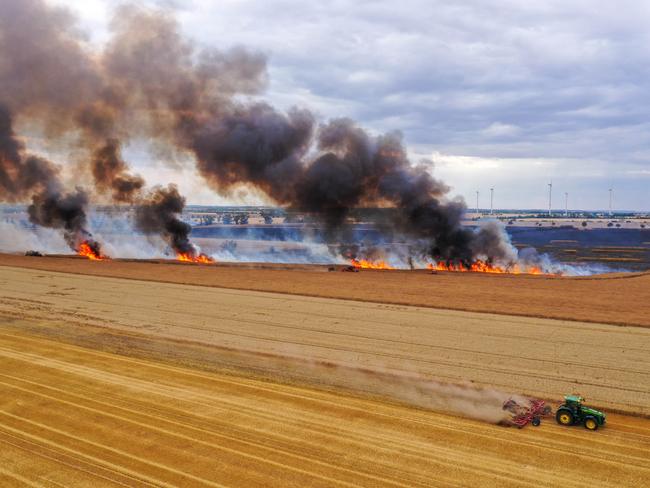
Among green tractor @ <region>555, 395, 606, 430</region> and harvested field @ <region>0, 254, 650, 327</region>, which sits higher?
harvested field @ <region>0, 254, 650, 327</region>

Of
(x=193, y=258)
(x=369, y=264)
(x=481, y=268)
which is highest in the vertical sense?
(x=481, y=268)

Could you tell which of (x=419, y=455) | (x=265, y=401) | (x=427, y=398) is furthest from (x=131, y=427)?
(x=427, y=398)

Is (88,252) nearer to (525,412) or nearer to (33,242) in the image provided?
(33,242)

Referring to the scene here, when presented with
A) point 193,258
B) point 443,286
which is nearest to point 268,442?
point 443,286

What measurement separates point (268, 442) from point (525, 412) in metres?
7.78

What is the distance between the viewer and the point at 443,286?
143 feet

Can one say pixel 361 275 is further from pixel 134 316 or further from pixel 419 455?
pixel 419 455

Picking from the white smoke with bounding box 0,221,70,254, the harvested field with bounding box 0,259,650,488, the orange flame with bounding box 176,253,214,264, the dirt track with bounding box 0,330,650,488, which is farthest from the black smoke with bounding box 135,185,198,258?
the dirt track with bounding box 0,330,650,488

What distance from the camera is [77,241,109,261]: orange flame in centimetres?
7136

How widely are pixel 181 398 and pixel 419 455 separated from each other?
329 inches

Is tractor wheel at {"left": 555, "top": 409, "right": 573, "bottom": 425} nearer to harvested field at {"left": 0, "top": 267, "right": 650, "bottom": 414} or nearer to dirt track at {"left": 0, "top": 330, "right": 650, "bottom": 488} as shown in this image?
dirt track at {"left": 0, "top": 330, "right": 650, "bottom": 488}

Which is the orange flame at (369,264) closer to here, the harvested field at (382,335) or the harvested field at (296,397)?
the harvested field at (382,335)

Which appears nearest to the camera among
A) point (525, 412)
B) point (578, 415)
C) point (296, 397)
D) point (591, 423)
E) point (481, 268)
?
point (591, 423)

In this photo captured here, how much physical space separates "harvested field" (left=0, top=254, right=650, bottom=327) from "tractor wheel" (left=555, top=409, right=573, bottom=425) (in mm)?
16155
